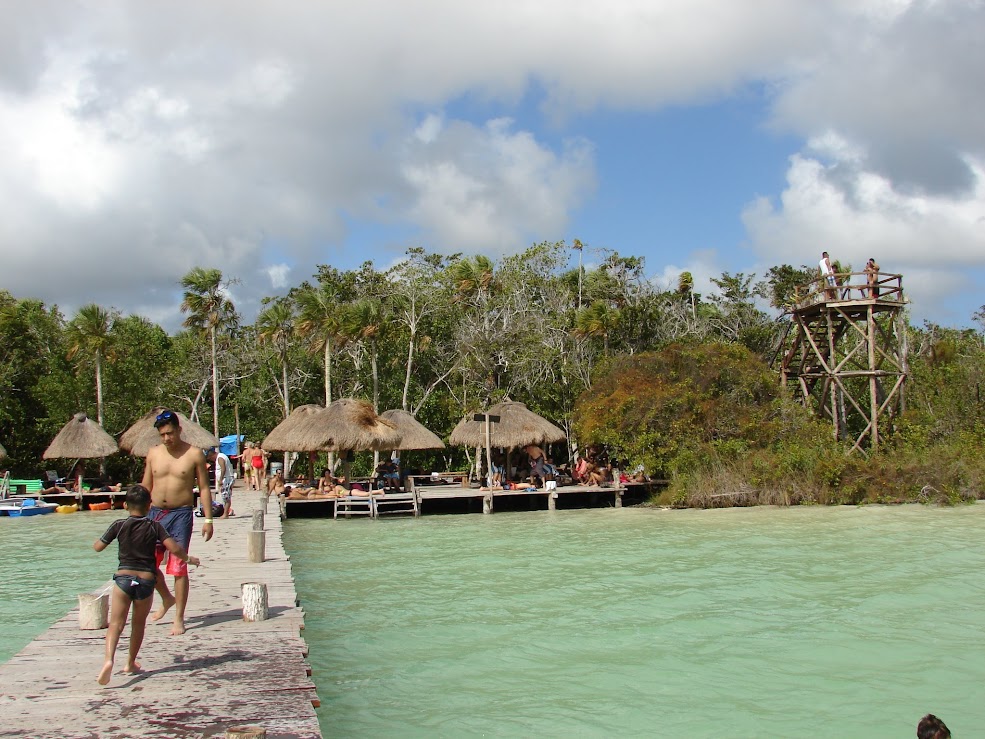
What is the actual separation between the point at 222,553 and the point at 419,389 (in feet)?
62.6

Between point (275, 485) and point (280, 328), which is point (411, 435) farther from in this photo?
point (280, 328)

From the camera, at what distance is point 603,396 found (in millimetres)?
23641

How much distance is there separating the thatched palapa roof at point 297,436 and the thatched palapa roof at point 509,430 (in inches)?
160

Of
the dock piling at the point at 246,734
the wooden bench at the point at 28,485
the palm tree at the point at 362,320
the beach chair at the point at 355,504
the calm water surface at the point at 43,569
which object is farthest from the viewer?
the palm tree at the point at 362,320

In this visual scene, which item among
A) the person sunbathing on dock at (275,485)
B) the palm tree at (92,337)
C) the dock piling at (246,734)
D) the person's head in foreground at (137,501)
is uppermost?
the palm tree at (92,337)

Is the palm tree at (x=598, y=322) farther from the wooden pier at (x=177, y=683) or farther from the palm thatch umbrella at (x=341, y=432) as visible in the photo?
the wooden pier at (x=177, y=683)

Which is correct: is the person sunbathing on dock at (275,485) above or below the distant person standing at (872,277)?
below

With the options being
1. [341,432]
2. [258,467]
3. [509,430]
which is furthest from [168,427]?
[258,467]

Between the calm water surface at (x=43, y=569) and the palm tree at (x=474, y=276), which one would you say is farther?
the palm tree at (x=474, y=276)

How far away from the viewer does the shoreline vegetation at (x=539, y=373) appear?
2208cm

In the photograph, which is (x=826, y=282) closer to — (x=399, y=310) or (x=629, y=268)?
(x=629, y=268)

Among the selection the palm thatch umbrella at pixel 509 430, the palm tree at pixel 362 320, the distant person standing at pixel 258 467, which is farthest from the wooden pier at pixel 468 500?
the palm tree at pixel 362 320

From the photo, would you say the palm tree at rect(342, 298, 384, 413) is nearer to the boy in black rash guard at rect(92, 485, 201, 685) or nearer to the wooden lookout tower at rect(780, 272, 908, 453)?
the wooden lookout tower at rect(780, 272, 908, 453)

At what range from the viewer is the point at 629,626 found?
971 centimetres
